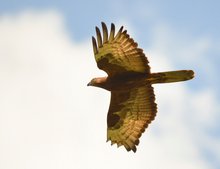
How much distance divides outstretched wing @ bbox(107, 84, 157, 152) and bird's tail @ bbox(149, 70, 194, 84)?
0.86 meters

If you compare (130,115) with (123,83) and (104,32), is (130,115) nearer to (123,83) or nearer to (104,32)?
(123,83)

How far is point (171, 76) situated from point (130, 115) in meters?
2.15

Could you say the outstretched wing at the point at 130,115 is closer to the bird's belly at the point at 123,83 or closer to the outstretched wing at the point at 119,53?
the bird's belly at the point at 123,83

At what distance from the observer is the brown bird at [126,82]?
1444 cm

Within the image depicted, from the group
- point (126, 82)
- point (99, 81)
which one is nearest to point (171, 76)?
point (126, 82)

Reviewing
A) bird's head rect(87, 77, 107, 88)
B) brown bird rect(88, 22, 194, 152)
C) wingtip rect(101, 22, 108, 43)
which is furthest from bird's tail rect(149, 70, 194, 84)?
wingtip rect(101, 22, 108, 43)

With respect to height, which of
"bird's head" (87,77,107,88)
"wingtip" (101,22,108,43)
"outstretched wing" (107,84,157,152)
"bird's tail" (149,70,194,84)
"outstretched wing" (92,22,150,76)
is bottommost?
"outstretched wing" (107,84,157,152)

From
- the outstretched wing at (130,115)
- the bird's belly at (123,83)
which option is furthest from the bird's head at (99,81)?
the outstretched wing at (130,115)

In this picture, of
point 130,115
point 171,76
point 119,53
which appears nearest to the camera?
point 171,76

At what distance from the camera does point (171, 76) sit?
1430cm

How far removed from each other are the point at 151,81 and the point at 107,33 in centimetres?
151

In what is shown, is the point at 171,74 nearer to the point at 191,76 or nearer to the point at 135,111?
the point at 191,76

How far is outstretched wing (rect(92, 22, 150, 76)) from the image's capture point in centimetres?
1441

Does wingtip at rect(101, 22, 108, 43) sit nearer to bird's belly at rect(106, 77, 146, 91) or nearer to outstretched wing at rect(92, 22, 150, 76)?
outstretched wing at rect(92, 22, 150, 76)
